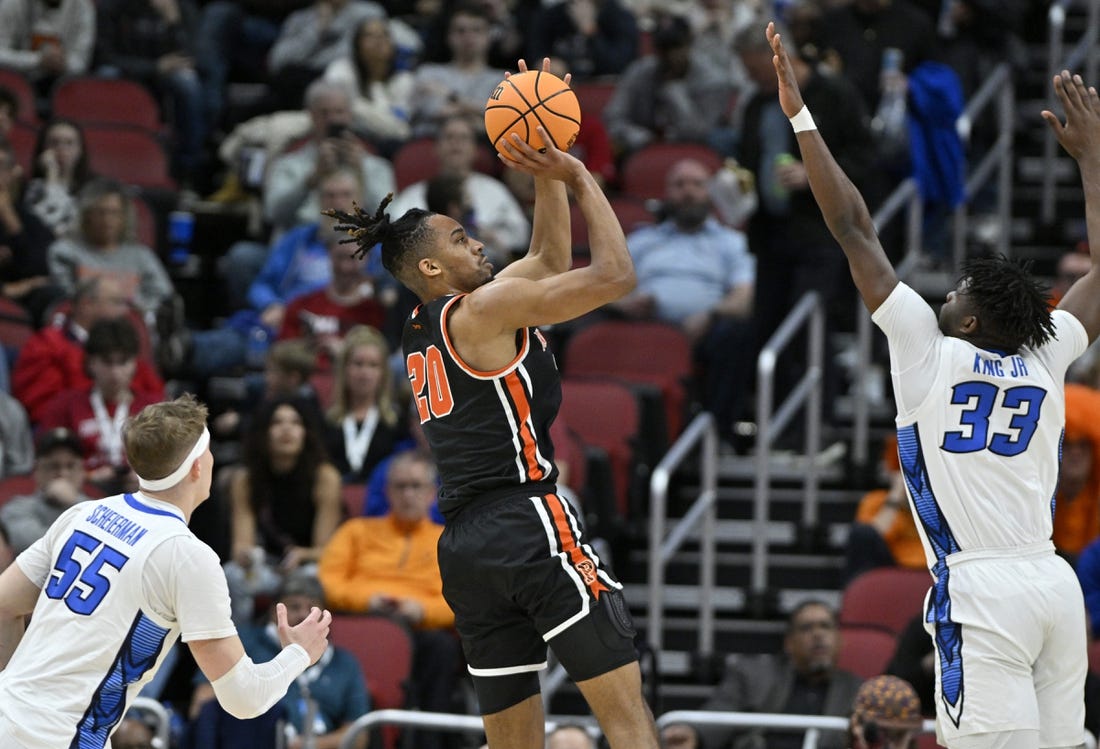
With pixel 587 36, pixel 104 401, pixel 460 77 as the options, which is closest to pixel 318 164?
pixel 460 77

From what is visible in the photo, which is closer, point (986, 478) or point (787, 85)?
point (986, 478)

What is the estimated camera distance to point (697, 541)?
12.5 metres

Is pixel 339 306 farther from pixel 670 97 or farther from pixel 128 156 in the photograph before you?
pixel 670 97

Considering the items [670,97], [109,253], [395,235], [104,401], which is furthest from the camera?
[670,97]

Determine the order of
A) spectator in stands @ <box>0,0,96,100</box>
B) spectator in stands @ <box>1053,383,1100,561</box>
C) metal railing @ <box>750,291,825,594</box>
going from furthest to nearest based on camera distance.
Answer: spectator in stands @ <box>0,0,96,100</box> < metal railing @ <box>750,291,825,594</box> < spectator in stands @ <box>1053,383,1100,561</box>

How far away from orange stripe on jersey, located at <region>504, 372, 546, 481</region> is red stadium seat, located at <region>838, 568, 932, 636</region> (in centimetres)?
398

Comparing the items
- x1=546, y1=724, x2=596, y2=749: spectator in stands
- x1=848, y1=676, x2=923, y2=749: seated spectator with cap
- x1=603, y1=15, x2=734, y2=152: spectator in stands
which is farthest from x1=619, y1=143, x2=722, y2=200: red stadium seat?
x1=848, y1=676, x2=923, y2=749: seated spectator with cap

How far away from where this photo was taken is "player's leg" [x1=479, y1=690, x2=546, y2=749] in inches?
268

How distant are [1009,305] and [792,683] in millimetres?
4093

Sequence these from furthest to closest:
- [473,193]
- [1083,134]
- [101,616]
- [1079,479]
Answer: [473,193] < [1079,479] < [1083,134] < [101,616]

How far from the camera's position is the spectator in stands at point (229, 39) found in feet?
52.4

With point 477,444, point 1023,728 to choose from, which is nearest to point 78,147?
point 477,444

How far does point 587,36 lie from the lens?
604 inches

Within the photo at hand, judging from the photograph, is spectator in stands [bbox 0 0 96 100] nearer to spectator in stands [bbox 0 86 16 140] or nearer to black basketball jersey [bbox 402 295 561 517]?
spectator in stands [bbox 0 86 16 140]
